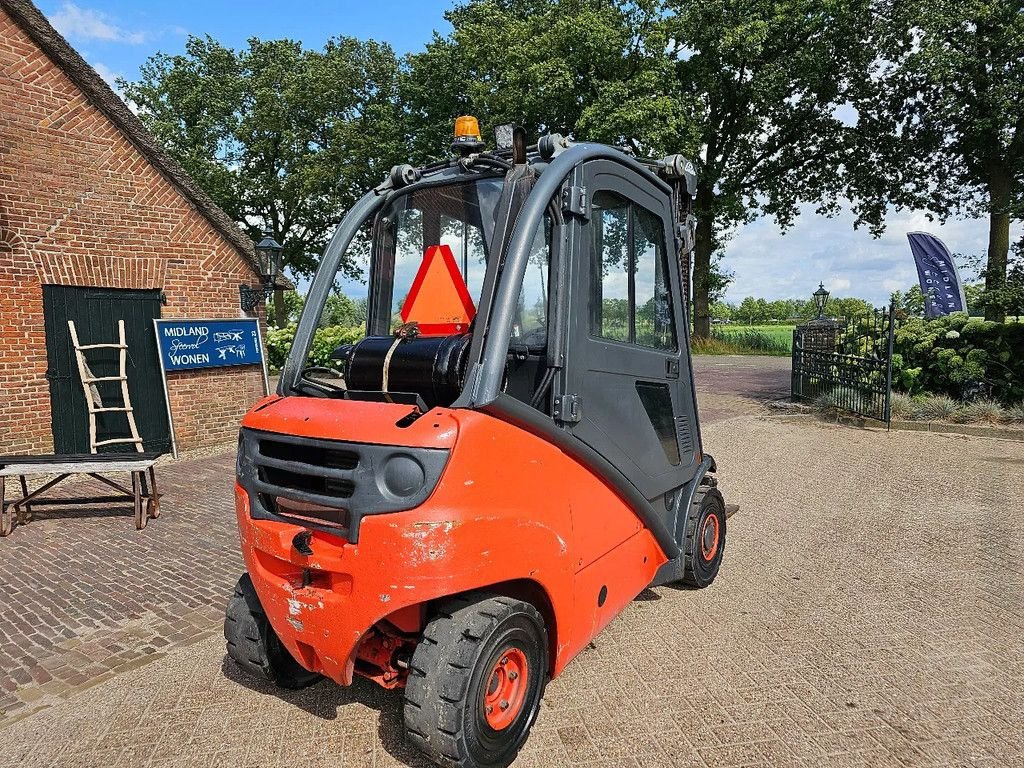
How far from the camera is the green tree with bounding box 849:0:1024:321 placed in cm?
1767

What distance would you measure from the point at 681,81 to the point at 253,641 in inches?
1013

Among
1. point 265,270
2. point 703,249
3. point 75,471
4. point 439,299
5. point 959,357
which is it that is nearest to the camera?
point 439,299

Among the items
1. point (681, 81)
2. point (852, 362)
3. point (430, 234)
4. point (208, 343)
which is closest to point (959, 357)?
point (852, 362)

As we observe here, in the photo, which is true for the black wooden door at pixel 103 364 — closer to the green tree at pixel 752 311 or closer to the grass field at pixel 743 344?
→ the grass field at pixel 743 344

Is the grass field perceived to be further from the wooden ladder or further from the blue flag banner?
the wooden ladder

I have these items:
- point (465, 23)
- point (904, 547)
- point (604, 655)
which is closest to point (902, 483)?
point (904, 547)

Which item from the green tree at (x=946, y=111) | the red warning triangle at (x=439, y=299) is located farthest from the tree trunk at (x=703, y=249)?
the red warning triangle at (x=439, y=299)

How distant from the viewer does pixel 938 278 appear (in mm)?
16641

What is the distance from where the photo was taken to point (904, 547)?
5.37m

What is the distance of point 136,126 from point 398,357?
8.59 m

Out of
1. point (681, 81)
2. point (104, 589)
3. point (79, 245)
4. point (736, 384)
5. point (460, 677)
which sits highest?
point (681, 81)

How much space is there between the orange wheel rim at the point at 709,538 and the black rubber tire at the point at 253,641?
2.62 meters

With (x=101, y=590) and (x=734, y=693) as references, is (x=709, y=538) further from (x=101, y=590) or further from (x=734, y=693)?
(x=101, y=590)

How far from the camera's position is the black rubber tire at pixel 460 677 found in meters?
2.37
